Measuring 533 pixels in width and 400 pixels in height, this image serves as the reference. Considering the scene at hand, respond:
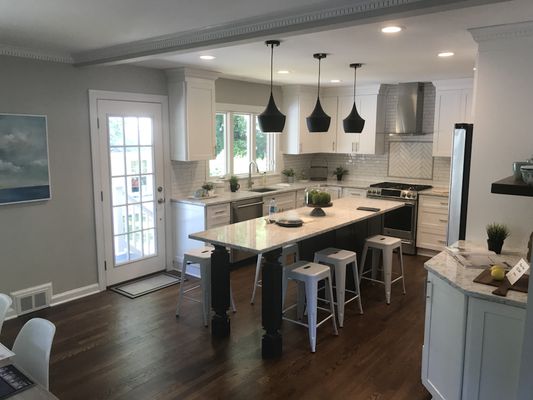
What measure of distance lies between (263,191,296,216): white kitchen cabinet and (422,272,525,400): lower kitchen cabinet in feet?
11.5

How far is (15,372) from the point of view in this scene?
6.30 ft

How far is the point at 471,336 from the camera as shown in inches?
96.9

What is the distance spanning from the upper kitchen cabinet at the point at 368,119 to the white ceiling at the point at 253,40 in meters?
1.58

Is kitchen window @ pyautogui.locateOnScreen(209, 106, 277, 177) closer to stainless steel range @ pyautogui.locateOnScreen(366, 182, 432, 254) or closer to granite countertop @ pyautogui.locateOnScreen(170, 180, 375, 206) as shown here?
granite countertop @ pyautogui.locateOnScreen(170, 180, 375, 206)

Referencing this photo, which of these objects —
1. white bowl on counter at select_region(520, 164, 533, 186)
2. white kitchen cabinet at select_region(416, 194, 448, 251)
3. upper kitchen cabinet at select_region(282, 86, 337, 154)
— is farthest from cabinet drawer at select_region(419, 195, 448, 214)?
white bowl on counter at select_region(520, 164, 533, 186)

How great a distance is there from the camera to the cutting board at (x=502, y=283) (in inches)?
94.7

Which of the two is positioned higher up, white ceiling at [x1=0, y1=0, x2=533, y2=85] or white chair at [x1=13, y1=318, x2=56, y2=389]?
white ceiling at [x1=0, y1=0, x2=533, y2=85]

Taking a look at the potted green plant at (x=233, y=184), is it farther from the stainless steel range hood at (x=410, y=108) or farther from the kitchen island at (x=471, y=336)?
the kitchen island at (x=471, y=336)

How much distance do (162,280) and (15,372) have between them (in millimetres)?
3331

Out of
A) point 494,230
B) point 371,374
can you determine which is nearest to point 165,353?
point 371,374

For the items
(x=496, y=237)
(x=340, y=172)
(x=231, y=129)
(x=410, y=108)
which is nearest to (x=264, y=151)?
(x=231, y=129)

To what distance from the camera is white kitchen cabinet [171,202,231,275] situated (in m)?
5.27

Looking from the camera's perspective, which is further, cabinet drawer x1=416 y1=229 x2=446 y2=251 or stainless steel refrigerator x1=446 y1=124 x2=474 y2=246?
cabinet drawer x1=416 y1=229 x2=446 y2=251

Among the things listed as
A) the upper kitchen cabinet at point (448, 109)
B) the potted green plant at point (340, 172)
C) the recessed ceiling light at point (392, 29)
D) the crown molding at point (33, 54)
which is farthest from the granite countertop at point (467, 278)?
the potted green plant at point (340, 172)
